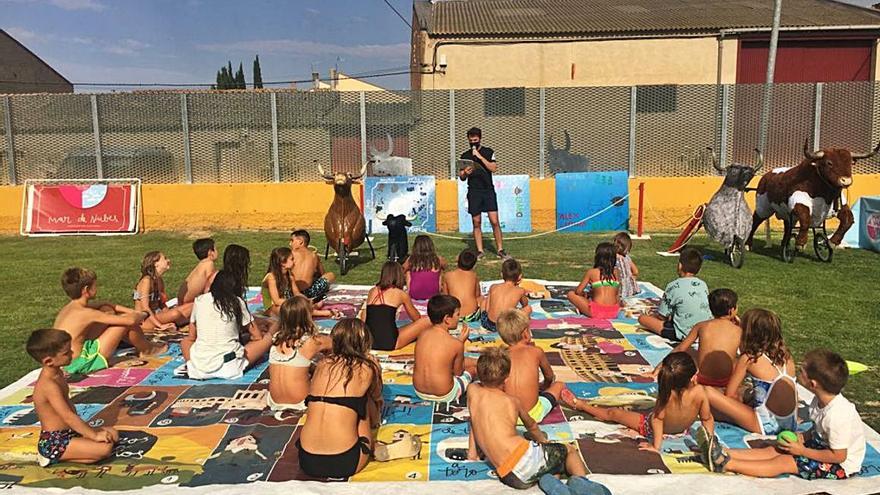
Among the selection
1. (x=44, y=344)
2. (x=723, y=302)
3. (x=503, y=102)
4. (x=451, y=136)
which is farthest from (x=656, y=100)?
(x=44, y=344)

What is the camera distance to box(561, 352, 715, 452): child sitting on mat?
4.02 meters

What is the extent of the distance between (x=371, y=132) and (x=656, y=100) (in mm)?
6544

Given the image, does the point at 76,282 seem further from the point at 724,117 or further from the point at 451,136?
the point at 724,117

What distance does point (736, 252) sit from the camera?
10.6m

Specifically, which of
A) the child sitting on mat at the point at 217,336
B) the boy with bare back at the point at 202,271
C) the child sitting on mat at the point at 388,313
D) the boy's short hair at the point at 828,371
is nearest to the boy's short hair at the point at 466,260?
the child sitting on mat at the point at 388,313

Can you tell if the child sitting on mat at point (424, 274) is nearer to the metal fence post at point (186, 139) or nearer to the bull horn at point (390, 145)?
the bull horn at point (390, 145)

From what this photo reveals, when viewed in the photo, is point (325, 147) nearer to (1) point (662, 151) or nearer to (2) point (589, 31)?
(1) point (662, 151)

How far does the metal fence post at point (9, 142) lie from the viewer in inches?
616

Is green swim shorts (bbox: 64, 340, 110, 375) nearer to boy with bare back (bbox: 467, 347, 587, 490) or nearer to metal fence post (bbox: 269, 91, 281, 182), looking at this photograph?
boy with bare back (bbox: 467, 347, 587, 490)

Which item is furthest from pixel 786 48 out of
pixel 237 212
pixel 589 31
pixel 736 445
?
pixel 736 445

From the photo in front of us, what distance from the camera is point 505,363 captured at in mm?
3939

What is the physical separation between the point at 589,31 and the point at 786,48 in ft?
20.7

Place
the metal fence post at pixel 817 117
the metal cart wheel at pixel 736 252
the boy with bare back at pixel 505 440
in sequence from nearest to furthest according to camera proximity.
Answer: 1. the boy with bare back at pixel 505 440
2. the metal cart wheel at pixel 736 252
3. the metal fence post at pixel 817 117

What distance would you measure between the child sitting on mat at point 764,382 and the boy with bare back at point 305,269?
4928 mm
